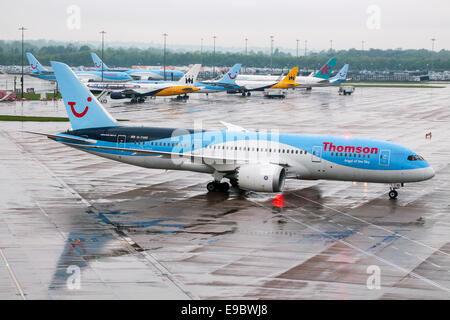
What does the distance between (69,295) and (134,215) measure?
14.6 m

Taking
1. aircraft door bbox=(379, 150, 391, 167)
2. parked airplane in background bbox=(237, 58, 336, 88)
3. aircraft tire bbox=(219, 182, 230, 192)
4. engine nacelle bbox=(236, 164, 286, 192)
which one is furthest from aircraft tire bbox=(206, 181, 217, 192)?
parked airplane in background bbox=(237, 58, 336, 88)

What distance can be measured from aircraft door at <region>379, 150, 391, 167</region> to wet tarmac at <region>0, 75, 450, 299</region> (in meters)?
2.82

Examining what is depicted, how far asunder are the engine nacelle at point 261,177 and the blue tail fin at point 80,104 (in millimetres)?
12073

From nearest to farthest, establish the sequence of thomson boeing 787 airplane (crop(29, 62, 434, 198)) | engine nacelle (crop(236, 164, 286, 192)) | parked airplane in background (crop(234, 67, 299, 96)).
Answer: engine nacelle (crop(236, 164, 286, 192))
thomson boeing 787 airplane (crop(29, 62, 434, 198))
parked airplane in background (crop(234, 67, 299, 96))

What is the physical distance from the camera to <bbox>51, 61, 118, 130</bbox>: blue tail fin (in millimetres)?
49181

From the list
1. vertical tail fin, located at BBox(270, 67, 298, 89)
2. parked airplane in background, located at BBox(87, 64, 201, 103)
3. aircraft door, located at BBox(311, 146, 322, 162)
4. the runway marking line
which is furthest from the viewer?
vertical tail fin, located at BBox(270, 67, 298, 89)

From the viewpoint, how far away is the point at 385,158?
44.9 metres

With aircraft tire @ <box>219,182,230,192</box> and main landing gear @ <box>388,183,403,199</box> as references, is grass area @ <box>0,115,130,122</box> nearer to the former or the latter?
aircraft tire @ <box>219,182,230,192</box>

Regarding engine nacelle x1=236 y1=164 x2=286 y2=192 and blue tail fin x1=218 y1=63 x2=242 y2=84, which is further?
blue tail fin x1=218 y1=63 x2=242 y2=84

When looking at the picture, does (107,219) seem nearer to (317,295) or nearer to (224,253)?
(224,253)

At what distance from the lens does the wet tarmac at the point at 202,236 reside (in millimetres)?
27781

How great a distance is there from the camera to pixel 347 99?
150 m

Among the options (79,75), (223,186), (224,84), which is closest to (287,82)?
(224,84)
